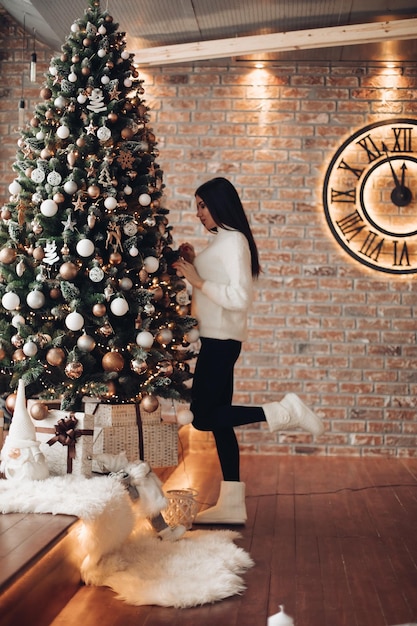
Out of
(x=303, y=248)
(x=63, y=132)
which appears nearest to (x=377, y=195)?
(x=303, y=248)

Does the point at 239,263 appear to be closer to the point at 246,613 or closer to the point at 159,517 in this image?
the point at 159,517

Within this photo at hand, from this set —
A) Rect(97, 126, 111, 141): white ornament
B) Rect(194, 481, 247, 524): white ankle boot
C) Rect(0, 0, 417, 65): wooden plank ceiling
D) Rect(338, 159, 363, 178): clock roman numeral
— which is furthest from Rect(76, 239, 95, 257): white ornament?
Rect(338, 159, 363, 178): clock roman numeral

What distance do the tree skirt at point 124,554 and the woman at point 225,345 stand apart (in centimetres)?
55

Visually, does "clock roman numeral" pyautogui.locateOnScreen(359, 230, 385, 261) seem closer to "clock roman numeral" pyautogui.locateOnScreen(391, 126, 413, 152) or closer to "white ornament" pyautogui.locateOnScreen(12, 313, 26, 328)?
"clock roman numeral" pyautogui.locateOnScreen(391, 126, 413, 152)

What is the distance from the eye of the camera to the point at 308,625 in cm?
216

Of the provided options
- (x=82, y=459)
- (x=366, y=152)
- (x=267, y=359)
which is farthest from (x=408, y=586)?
(x=366, y=152)

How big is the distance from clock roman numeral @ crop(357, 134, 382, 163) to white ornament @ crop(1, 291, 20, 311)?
111 inches

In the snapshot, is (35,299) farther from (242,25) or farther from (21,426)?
(242,25)

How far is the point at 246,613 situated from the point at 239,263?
4.82 feet

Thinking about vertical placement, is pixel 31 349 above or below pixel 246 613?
above

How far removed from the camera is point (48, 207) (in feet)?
9.66

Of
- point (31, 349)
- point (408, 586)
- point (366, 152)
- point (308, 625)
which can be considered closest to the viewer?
point (308, 625)

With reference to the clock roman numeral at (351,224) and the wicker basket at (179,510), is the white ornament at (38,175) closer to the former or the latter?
the wicker basket at (179,510)

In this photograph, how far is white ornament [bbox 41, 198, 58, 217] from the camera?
9.65ft
